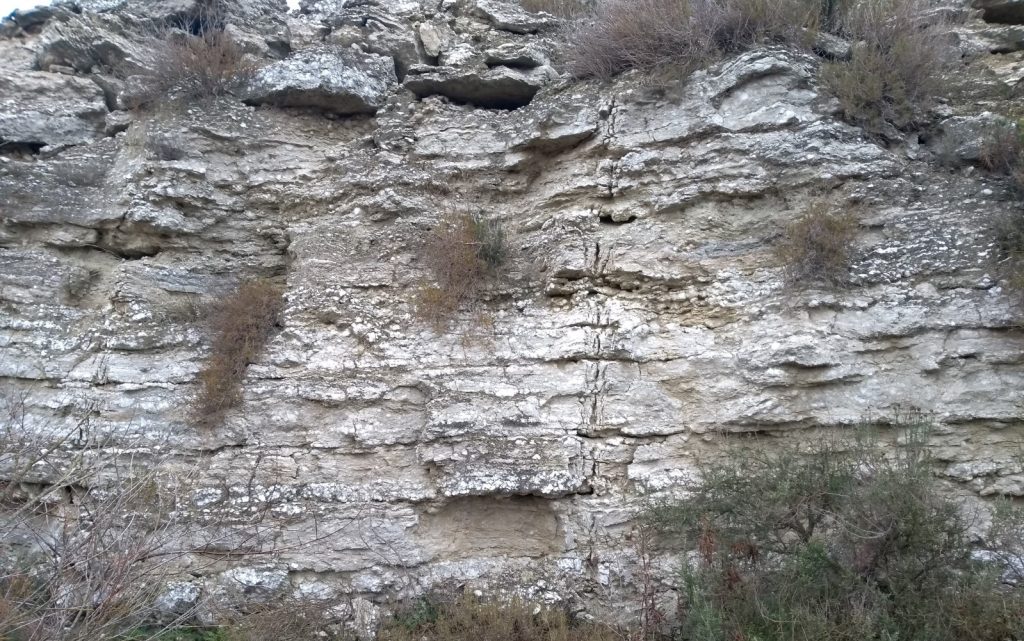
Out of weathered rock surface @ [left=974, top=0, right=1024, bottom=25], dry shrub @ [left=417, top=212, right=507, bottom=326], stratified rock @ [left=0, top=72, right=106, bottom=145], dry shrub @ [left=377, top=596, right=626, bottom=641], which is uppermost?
weathered rock surface @ [left=974, top=0, right=1024, bottom=25]

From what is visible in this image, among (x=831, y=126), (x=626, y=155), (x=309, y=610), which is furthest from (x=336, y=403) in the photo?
(x=831, y=126)

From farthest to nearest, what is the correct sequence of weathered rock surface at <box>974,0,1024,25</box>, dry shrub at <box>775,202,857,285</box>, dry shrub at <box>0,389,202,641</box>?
weathered rock surface at <box>974,0,1024,25</box> < dry shrub at <box>775,202,857,285</box> < dry shrub at <box>0,389,202,641</box>

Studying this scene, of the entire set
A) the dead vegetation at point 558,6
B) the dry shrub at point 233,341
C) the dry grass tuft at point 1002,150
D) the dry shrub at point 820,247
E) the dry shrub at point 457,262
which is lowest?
the dry shrub at point 233,341

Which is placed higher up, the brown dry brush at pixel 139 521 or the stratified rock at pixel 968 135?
the stratified rock at pixel 968 135

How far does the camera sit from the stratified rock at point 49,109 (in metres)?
7.27

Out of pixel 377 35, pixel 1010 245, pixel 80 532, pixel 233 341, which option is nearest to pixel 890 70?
pixel 1010 245

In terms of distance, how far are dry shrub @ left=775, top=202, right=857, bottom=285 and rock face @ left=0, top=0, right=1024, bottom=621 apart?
10 cm

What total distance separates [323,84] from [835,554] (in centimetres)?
592

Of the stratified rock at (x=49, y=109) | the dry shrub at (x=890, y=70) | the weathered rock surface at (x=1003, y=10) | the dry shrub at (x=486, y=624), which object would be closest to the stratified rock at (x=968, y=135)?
the dry shrub at (x=890, y=70)

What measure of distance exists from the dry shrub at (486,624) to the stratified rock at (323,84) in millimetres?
4710

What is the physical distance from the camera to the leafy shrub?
444 cm

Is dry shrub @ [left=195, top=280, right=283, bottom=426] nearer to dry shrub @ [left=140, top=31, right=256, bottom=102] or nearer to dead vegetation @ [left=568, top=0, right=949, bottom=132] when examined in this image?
dry shrub @ [left=140, top=31, right=256, bottom=102]

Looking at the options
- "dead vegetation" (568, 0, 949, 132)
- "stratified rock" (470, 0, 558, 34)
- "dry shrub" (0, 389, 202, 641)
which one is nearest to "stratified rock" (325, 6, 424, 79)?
"stratified rock" (470, 0, 558, 34)

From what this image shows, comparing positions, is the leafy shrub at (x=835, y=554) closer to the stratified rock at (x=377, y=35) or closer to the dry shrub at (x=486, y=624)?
the dry shrub at (x=486, y=624)
